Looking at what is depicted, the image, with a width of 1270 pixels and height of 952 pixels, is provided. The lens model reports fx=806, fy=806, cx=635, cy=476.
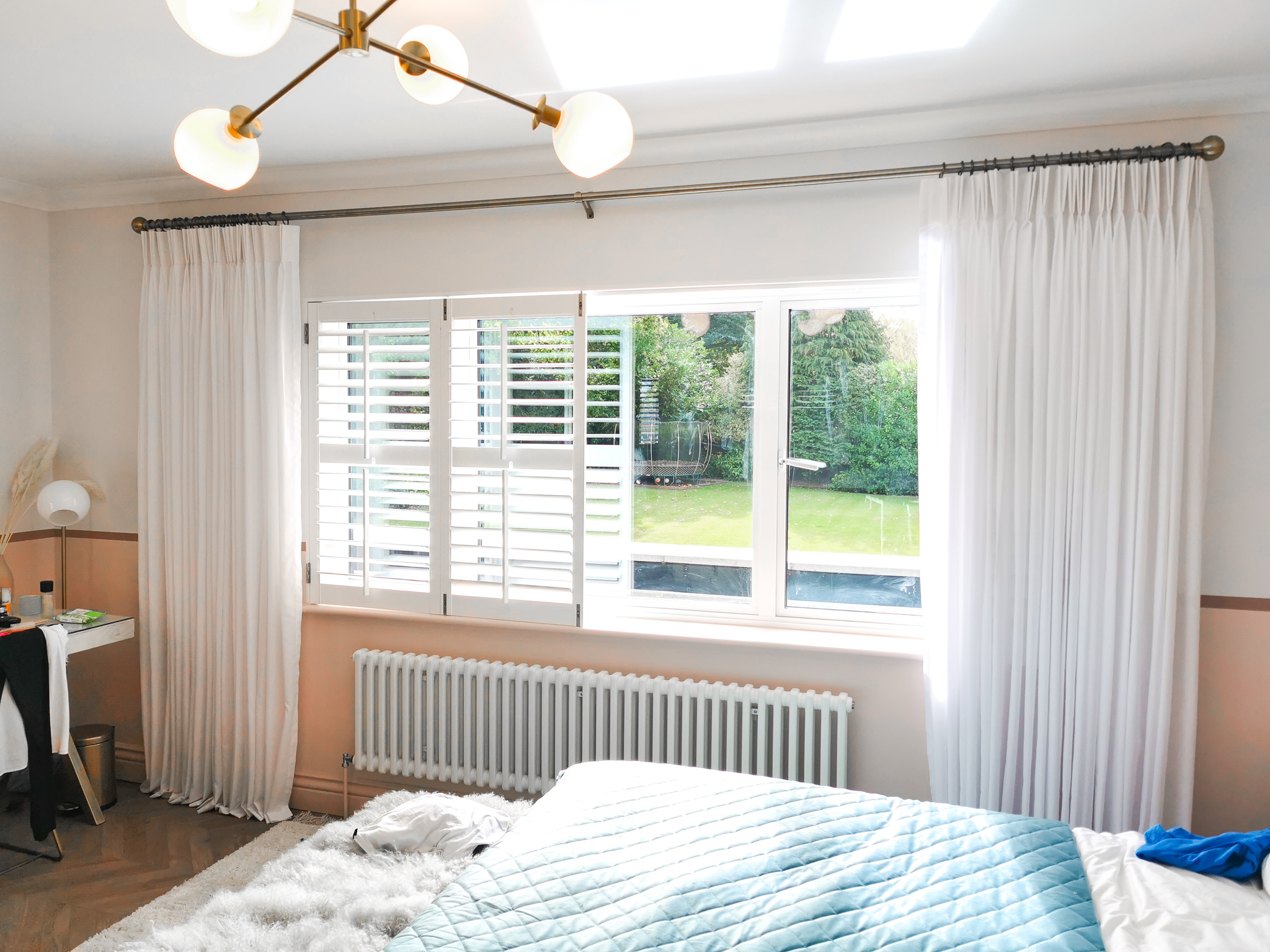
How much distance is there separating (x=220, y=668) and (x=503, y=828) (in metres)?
1.59

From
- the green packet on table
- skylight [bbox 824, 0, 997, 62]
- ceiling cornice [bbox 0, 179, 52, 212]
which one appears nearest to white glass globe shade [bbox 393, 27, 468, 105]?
skylight [bbox 824, 0, 997, 62]

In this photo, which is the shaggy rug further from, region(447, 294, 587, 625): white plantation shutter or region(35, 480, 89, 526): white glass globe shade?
region(35, 480, 89, 526): white glass globe shade

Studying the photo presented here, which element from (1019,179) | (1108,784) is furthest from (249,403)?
(1108,784)

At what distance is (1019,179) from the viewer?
7.87ft

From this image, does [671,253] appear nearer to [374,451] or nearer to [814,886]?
[374,451]

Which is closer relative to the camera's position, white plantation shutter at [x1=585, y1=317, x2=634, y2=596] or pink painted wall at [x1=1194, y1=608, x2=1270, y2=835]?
pink painted wall at [x1=1194, y1=608, x2=1270, y2=835]

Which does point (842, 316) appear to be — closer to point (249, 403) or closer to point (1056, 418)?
point (1056, 418)

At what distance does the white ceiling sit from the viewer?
1913 millimetres

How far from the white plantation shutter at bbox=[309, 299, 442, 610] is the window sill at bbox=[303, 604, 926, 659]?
46 mm

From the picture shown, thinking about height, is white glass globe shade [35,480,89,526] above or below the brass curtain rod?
below

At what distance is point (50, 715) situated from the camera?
9.17ft

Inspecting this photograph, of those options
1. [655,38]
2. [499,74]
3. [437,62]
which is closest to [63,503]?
[499,74]

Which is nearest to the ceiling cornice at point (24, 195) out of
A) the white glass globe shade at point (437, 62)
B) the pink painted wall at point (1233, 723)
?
the white glass globe shade at point (437, 62)

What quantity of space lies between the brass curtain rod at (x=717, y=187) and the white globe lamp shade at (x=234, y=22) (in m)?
1.71
